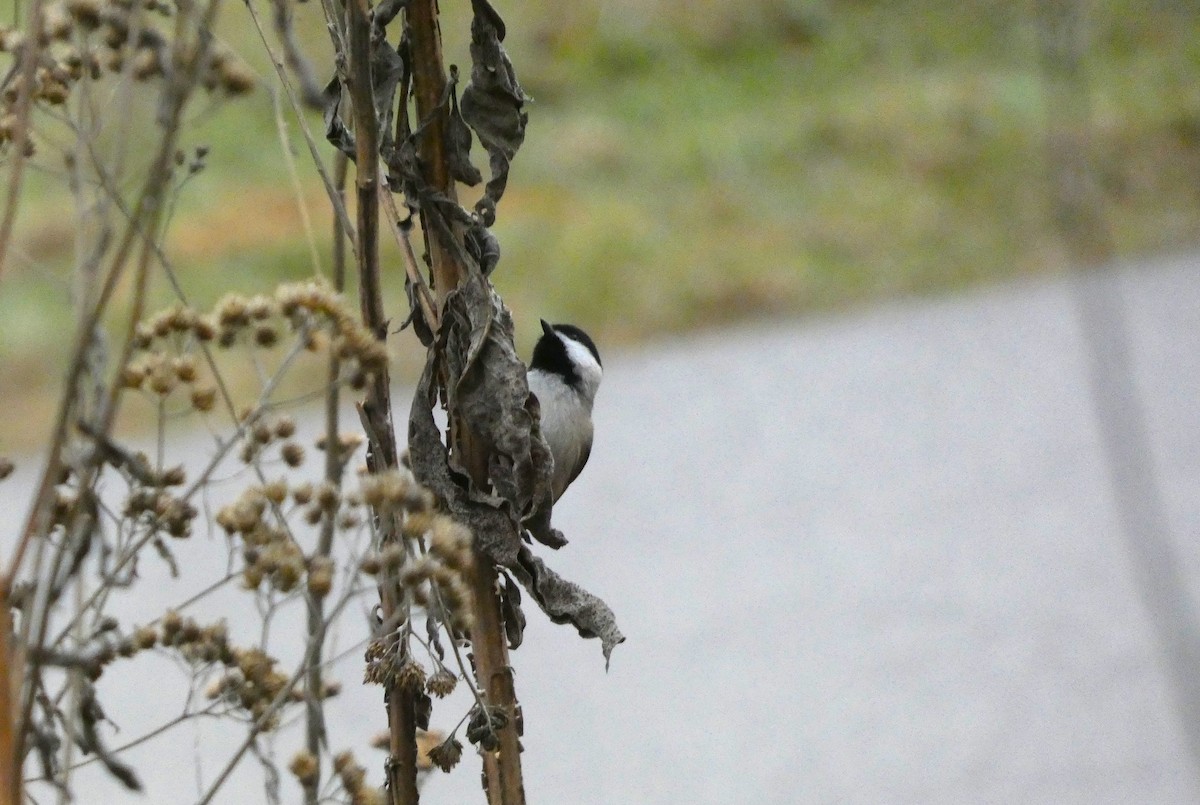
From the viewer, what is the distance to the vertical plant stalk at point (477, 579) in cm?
143

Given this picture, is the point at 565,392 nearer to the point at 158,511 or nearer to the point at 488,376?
the point at 488,376

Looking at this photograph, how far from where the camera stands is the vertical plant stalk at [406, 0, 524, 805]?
1.43 meters

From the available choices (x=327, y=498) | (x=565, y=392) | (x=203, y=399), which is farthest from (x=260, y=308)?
(x=565, y=392)

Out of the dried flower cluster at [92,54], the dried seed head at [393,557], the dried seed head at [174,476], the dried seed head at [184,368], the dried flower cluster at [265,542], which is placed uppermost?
the dried flower cluster at [92,54]

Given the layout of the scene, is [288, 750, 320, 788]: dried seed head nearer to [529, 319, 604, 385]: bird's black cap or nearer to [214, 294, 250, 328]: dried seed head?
[214, 294, 250, 328]: dried seed head

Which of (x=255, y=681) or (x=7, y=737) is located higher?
(x=255, y=681)

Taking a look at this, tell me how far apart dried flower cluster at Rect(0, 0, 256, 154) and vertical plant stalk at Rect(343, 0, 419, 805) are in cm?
25

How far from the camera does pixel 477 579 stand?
1478mm

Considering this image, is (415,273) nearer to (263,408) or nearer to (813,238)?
(263,408)

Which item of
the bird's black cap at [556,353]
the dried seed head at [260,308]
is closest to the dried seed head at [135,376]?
the dried seed head at [260,308]

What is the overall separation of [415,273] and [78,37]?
46cm

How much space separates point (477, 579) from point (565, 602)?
Result: 0.10 metres

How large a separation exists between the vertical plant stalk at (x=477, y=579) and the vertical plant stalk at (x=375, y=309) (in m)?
0.07

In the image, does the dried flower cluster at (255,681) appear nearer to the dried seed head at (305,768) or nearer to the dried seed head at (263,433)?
the dried seed head at (305,768)
